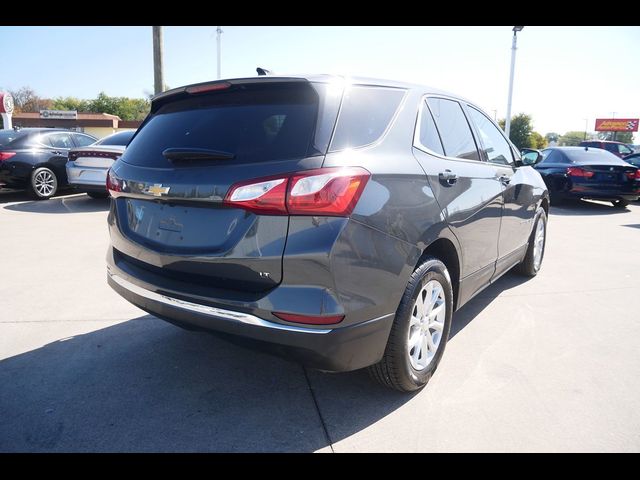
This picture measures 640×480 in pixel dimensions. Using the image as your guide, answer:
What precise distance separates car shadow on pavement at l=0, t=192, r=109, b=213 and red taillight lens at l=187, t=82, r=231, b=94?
22.3ft

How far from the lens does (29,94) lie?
76250mm

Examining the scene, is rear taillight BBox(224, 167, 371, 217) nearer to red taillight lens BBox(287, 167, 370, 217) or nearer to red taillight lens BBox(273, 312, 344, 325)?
red taillight lens BBox(287, 167, 370, 217)

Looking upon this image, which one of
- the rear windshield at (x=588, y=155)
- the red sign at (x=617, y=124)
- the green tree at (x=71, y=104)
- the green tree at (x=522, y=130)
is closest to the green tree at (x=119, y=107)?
the green tree at (x=71, y=104)

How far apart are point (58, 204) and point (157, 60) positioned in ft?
17.3

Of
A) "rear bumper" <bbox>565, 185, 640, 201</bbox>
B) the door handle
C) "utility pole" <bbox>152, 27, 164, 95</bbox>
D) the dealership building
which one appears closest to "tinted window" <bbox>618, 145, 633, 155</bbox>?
"rear bumper" <bbox>565, 185, 640, 201</bbox>

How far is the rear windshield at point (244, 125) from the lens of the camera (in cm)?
211

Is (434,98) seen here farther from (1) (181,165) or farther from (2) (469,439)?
(2) (469,439)

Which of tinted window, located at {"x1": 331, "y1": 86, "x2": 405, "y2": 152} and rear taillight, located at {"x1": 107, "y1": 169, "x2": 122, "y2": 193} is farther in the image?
rear taillight, located at {"x1": 107, "y1": 169, "x2": 122, "y2": 193}

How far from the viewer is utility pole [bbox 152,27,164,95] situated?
1198 cm

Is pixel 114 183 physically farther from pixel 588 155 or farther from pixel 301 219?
pixel 588 155

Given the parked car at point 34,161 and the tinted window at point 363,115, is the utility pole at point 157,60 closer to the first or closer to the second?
the parked car at point 34,161

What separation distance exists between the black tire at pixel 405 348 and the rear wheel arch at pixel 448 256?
49mm

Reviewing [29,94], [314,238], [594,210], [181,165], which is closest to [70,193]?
[181,165]

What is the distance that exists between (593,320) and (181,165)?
3567 mm
